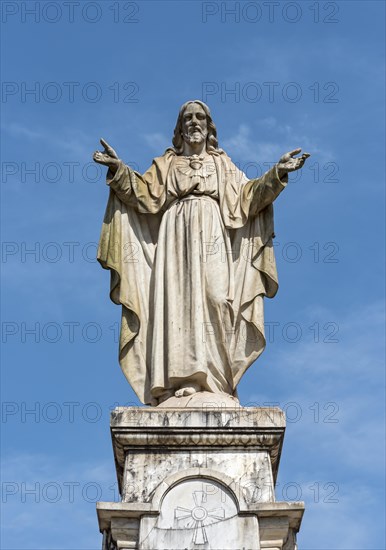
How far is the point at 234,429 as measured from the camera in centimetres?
1180

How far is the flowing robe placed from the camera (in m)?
12.8

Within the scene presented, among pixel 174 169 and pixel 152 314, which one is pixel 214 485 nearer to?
pixel 152 314

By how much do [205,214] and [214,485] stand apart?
3606mm

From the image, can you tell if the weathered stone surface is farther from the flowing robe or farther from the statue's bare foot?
the flowing robe

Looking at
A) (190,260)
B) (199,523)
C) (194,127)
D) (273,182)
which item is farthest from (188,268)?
(199,523)

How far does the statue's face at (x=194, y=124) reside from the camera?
14195 millimetres

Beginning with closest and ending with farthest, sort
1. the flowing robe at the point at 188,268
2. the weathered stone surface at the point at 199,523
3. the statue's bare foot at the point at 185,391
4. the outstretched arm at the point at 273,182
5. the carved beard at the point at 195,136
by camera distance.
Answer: the weathered stone surface at the point at 199,523
the statue's bare foot at the point at 185,391
the flowing robe at the point at 188,268
the outstretched arm at the point at 273,182
the carved beard at the point at 195,136

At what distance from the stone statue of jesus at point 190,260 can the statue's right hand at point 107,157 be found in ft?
0.05

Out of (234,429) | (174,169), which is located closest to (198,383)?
(234,429)

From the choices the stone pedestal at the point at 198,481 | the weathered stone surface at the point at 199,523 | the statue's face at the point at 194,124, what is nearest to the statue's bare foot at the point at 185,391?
the stone pedestal at the point at 198,481

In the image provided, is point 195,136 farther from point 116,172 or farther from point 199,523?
point 199,523

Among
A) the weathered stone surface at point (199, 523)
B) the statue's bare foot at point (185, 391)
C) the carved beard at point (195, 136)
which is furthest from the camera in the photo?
the carved beard at point (195, 136)

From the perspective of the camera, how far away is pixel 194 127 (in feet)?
46.6

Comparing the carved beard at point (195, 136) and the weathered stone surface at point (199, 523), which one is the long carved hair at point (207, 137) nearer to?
the carved beard at point (195, 136)
